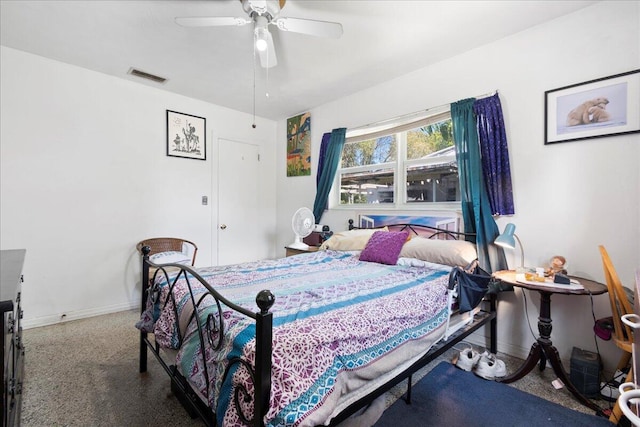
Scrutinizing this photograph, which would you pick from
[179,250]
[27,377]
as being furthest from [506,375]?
[179,250]

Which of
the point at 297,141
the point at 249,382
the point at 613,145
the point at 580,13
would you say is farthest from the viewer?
the point at 297,141

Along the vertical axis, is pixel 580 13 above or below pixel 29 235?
above

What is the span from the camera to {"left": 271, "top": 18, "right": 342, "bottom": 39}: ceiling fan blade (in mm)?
1924

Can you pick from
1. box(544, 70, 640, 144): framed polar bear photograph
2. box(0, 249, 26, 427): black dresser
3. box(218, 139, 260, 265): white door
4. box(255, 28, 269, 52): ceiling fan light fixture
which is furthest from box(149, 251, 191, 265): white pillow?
box(544, 70, 640, 144): framed polar bear photograph

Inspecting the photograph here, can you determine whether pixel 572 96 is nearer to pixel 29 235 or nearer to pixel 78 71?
pixel 78 71

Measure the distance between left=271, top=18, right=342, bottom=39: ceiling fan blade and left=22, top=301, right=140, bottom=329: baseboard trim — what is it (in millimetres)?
3460

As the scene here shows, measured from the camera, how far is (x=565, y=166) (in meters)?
2.28

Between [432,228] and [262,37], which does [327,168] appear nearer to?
[432,228]

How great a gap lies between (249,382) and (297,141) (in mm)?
3950

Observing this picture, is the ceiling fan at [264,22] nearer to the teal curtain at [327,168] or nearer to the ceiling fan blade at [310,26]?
the ceiling fan blade at [310,26]

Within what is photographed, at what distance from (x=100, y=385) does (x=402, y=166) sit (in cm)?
333

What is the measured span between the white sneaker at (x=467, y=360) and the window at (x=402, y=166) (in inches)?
56.1

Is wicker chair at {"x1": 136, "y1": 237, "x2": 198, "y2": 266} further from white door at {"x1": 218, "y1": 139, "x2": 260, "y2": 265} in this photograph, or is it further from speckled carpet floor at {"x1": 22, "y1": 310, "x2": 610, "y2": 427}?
speckled carpet floor at {"x1": 22, "y1": 310, "x2": 610, "y2": 427}

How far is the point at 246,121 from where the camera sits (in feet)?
15.1
